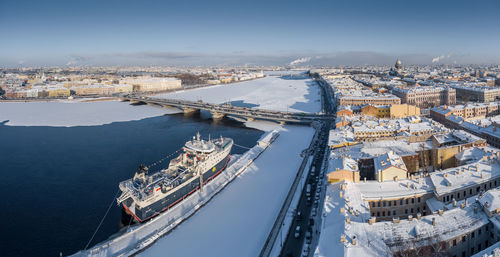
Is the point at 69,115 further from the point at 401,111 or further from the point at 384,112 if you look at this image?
the point at 401,111

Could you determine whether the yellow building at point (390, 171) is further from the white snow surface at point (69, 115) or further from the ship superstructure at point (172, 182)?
the white snow surface at point (69, 115)

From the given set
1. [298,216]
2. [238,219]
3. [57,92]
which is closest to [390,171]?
[298,216]

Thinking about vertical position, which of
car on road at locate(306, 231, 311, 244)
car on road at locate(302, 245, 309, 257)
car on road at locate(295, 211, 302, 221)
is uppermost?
car on road at locate(295, 211, 302, 221)

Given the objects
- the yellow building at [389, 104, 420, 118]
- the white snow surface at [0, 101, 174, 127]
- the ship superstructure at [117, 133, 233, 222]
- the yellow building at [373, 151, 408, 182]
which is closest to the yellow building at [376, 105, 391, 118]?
the yellow building at [389, 104, 420, 118]

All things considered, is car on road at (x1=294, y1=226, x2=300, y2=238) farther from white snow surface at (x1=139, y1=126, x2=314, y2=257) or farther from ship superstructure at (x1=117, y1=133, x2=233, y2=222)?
ship superstructure at (x1=117, y1=133, x2=233, y2=222)

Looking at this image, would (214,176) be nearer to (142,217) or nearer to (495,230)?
(142,217)

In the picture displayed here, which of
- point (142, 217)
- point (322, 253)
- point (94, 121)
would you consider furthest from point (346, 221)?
point (94, 121)

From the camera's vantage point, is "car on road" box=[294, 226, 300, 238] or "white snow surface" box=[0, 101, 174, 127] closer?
"car on road" box=[294, 226, 300, 238]
